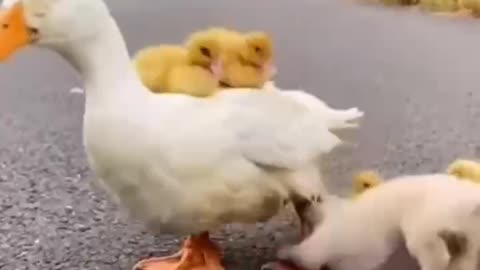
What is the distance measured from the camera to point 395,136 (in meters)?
1.19

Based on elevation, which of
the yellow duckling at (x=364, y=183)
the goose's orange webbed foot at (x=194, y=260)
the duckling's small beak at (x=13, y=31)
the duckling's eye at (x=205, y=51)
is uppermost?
the duckling's small beak at (x=13, y=31)

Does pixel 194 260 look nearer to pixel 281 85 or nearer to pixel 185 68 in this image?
pixel 185 68

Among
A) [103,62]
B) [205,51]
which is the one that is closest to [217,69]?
[205,51]

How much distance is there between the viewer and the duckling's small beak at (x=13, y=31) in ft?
2.37

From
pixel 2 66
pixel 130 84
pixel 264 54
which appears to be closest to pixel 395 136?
pixel 264 54

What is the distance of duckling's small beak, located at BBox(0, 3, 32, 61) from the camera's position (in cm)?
72

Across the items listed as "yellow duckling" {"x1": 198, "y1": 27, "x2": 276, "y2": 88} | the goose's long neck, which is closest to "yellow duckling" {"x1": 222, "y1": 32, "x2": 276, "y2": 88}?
"yellow duckling" {"x1": 198, "y1": 27, "x2": 276, "y2": 88}

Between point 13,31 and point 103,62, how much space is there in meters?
0.07

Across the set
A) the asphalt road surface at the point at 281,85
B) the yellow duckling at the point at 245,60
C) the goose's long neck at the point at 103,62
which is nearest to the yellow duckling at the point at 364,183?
the asphalt road surface at the point at 281,85

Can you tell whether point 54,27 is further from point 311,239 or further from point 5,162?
point 5,162

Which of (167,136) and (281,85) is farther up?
(167,136)

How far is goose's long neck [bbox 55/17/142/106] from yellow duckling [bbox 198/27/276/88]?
104 millimetres

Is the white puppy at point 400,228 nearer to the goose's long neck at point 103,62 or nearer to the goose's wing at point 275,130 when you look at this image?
the goose's wing at point 275,130

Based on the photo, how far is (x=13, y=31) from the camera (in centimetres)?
73
